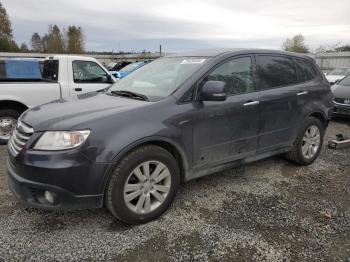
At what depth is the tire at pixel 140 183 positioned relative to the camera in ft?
9.96

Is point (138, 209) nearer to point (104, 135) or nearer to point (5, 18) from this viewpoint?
point (104, 135)

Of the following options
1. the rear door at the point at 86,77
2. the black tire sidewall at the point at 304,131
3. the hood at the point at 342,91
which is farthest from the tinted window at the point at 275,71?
the hood at the point at 342,91

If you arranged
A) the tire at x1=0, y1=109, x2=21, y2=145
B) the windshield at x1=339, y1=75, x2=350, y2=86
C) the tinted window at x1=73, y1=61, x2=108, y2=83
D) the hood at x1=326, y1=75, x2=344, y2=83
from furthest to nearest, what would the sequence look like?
the hood at x1=326, y1=75, x2=344, y2=83 < the windshield at x1=339, y1=75, x2=350, y2=86 < the tinted window at x1=73, y1=61, x2=108, y2=83 < the tire at x1=0, y1=109, x2=21, y2=145

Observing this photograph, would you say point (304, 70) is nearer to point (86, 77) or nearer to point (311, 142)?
point (311, 142)

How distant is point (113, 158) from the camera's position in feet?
9.66

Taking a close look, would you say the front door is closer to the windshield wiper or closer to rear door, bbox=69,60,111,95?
the windshield wiper

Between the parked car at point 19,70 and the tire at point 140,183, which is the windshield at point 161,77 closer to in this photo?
the tire at point 140,183

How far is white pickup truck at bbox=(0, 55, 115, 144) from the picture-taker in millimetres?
6277

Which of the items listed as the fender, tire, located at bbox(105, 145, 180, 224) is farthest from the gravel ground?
the fender

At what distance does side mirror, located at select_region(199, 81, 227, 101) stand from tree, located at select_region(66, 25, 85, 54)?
63.0 metres

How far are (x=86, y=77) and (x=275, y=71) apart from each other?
412 cm

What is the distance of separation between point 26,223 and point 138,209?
1138mm

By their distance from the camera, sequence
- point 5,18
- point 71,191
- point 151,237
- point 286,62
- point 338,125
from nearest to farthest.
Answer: point 71,191 → point 151,237 → point 286,62 → point 338,125 → point 5,18

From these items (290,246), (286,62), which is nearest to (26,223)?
(290,246)
